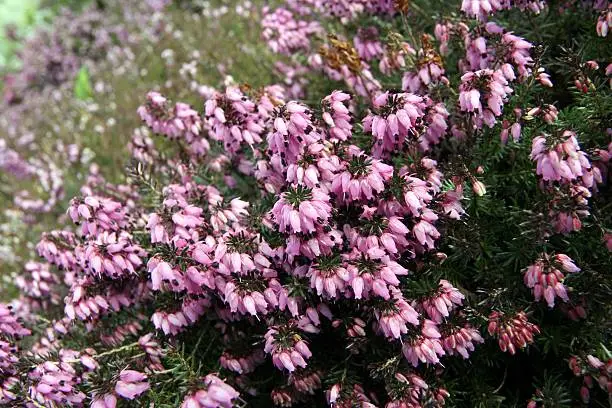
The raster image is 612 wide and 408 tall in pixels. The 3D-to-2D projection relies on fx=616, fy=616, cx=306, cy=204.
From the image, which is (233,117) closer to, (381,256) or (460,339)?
(381,256)

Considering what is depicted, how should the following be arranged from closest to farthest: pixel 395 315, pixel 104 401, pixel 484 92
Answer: pixel 395 315
pixel 104 401
pixel 484 92

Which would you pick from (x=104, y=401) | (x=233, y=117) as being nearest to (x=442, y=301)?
(x=233, y=117)

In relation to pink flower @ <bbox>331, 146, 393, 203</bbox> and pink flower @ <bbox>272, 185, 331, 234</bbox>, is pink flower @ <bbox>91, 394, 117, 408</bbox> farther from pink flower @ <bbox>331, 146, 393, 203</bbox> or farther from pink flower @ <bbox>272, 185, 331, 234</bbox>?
pink flower @ <bbox>331, 146, 393, 203</bbox>

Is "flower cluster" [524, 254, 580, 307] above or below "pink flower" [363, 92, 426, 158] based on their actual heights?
below

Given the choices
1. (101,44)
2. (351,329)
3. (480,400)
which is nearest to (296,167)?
(351,329)

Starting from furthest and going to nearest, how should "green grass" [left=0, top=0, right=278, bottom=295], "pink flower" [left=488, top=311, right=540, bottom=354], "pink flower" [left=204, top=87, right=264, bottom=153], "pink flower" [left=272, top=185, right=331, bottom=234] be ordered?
"green grass" [left=0, top=0, right=278, bottom=295], "pink flower" [left=204, top=87, right=264, bottom=153], "pink flower" [left=488, top=311, right=540, bottom=354], "pink flower" [left=272, top=185, right=331, bottom=234]

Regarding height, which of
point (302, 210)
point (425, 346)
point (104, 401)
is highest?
point (302, 210)

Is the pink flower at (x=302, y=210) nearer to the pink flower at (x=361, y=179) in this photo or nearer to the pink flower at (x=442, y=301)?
the pink flower at (x=361, y=179)

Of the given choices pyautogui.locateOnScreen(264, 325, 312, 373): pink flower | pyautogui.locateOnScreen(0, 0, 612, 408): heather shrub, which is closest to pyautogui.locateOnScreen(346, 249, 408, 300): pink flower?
pyautogui.locateOnScreen(0, 0, 612, 408): heather shrub

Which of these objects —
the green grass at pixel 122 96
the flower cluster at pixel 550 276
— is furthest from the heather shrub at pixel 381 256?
the green grass at pixel 122 96
